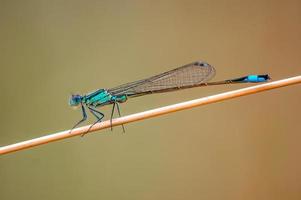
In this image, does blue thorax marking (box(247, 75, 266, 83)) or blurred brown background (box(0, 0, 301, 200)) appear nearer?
blue thorax marking (box(247, 75, 266, 83))

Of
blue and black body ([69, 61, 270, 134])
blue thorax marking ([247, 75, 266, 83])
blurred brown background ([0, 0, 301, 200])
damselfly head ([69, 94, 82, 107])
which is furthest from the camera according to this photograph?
blurred brown background ([0, 0, 301, 200])

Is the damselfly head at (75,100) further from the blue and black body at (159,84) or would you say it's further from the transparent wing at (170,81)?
the transparent wing at (170,81)

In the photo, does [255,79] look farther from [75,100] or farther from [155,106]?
[155,106]

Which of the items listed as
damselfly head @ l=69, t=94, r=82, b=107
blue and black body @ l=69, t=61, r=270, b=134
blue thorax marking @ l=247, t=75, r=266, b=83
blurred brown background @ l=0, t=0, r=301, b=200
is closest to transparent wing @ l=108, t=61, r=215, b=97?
blue and black body @ l=69, t=61, r=270, b=134

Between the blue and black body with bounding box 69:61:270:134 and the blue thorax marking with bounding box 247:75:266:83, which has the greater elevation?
the blue and black body with bounding box 69:61:270:134

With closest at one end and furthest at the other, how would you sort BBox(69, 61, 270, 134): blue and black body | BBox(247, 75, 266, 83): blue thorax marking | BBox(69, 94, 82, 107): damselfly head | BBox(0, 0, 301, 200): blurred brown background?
BBox(247, 75, 266, 83): blue thorax marking → BBox(69, 61, 270, 134): blue and black body → BBox(69, 94, 82, 107): damselfly head → BBox(0, 0, 301, 200): blurred brown background

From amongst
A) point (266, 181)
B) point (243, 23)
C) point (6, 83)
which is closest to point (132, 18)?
point (243, 23)

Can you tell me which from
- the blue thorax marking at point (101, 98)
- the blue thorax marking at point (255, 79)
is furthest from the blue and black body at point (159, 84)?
the blue thorax marking at point (255, 79)

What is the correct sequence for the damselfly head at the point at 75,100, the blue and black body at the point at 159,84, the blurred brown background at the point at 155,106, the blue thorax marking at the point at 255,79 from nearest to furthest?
the blue thorax marking at the point at 255,79 < the blue and black body at the point at 159,84 < the damselfly head at the point at 75,100 < the blurred brown background at the point at 155,106

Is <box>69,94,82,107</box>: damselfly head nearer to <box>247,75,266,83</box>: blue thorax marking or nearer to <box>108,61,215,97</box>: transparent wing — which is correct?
<box>108,61,215,97</box>: transparent wing

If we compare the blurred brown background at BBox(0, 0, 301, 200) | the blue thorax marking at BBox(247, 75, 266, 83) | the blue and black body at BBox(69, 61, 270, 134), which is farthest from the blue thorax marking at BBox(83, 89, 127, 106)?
the blurred brown background at BBox(0, 0, 301, 200)
